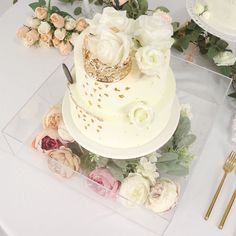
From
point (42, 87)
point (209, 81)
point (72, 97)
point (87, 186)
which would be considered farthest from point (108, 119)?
point (209, 81)

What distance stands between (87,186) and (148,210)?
19 centimetres

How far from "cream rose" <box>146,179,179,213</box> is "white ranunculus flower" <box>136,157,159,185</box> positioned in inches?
1.2

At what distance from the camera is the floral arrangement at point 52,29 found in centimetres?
143

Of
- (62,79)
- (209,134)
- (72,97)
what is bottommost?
(209,134)

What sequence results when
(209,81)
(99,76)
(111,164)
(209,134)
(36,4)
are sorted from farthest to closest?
(36,4) < (209,81) < (209,134) < (111,164) < (99,76)

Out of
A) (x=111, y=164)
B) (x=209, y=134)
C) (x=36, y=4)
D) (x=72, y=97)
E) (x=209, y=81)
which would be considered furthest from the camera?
(x=36, y=4)

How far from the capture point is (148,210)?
3.55ft

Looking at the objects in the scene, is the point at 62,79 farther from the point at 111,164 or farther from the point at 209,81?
the point at 209,81

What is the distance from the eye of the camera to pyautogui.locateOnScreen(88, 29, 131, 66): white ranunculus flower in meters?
0.84

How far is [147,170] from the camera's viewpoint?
112 cm

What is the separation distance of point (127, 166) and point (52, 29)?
60cm

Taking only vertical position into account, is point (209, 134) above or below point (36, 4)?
below

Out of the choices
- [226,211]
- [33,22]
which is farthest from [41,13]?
[226,211]

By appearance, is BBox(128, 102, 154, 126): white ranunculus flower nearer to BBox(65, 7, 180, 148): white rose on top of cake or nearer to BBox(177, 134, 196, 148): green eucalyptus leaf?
BBox(65, 7, 180, 148): white rose on top of cake
